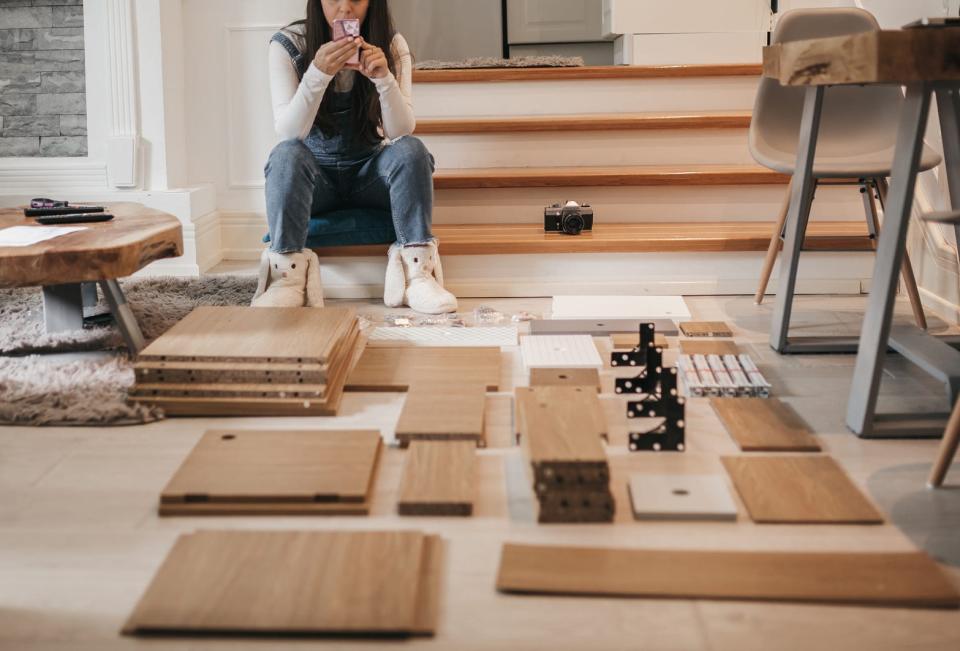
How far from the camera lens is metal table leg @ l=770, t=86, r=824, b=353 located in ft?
7.94

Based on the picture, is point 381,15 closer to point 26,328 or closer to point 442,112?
point 442,112

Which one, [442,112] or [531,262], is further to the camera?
[442,112]

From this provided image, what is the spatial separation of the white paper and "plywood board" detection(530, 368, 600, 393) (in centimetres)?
113

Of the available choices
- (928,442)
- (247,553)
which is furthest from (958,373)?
(247,553)

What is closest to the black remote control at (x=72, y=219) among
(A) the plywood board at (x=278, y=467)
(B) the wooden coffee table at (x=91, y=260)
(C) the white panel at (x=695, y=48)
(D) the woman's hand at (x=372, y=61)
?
(B) the wooden coffee table at (x=91, y=260)

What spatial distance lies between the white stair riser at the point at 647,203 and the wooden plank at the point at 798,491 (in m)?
1.77

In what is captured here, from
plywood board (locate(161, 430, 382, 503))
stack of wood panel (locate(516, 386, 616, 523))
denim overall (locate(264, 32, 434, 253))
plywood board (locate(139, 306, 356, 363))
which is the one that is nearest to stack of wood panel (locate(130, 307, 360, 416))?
plywood board (locate(139, 306, 356, 363))

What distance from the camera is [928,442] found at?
1.95 meters

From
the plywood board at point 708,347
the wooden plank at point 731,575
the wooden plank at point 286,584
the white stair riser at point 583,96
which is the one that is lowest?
the wooden plank at point 731,575

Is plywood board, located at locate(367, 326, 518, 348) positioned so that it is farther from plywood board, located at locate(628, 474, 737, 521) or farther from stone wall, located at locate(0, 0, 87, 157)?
stone wall, located at locate(0, 0, 87, 157)

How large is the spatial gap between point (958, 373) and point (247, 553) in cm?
136

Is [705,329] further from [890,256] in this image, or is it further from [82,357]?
[82,357]

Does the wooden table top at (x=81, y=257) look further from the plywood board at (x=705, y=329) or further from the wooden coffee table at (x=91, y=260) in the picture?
the plywood board at (x=705, y=329)

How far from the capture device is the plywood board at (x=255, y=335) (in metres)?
2.10
